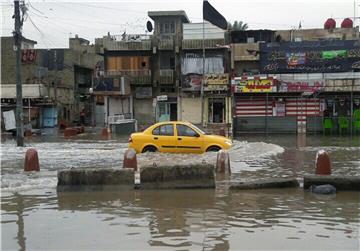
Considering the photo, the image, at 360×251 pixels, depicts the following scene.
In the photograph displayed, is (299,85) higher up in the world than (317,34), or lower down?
lower down

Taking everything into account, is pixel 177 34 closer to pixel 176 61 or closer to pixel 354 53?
pixel 176 61

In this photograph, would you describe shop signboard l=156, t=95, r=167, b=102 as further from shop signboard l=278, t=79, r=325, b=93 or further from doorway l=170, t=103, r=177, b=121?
shop signboard l=278, t=79, r=325, b=93

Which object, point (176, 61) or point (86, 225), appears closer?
point (86, 225)

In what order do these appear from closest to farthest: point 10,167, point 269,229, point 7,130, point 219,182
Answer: point 269,229
point 219,182
point 10,167
point 7,130

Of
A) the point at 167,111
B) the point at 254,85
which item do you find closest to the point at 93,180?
the point at 254,85

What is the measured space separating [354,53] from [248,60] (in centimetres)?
868

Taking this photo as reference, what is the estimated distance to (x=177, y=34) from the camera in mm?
49750

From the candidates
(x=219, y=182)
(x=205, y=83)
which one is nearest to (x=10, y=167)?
(x=219, y=182)

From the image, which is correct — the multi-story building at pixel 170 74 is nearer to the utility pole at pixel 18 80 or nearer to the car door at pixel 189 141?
the utility pole at pixel 18 80

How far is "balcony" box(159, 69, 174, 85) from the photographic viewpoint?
160ft

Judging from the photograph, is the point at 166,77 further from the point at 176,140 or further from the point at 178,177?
the point at 178,177

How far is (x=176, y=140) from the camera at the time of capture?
18.2 metres

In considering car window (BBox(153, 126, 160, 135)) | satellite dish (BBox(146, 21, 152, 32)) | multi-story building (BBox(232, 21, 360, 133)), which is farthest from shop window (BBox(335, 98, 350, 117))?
car window (BBox(153, 126, 160, 135))

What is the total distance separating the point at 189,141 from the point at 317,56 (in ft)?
89.5
